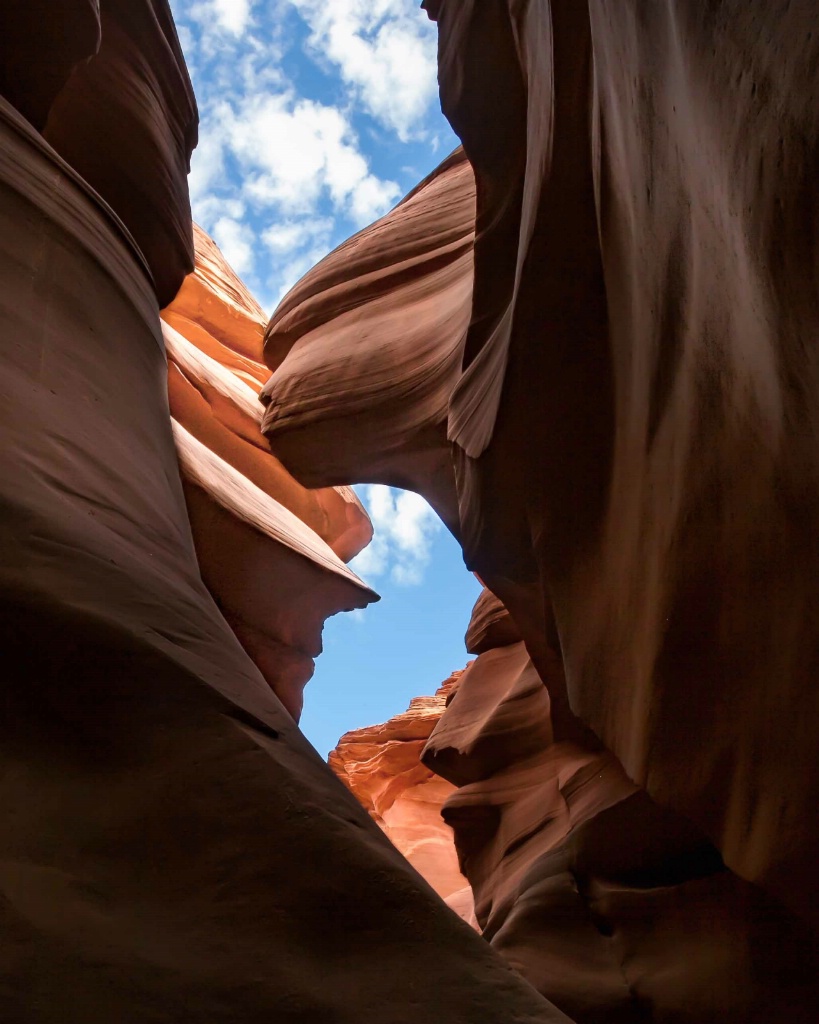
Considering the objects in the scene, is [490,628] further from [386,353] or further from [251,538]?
[251,538]

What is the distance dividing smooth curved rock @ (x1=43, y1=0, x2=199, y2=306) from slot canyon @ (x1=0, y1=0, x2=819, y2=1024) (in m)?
0.01

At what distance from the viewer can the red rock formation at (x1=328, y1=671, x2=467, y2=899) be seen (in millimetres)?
8344

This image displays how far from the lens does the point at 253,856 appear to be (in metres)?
1.22

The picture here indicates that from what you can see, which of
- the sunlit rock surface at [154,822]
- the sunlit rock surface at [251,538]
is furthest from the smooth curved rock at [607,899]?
the sunlit rock surface at [154,822]

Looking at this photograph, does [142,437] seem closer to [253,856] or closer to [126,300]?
[126,300]

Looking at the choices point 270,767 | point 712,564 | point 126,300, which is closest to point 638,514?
point 712,564

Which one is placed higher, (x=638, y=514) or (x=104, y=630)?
(x=104, y=630)

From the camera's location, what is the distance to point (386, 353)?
13.5 ft

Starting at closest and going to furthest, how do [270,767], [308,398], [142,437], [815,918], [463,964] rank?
[463,964] < [270,767] < [815,918] < [142,437] < [308,398]

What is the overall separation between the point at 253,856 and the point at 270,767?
6.6 inches

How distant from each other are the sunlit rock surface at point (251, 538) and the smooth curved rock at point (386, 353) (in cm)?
40

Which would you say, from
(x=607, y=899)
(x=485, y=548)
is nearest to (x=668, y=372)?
(x=485, y=548)

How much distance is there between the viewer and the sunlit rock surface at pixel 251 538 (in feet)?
10.8

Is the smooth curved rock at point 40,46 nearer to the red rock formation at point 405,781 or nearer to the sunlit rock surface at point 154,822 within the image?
the sunlit rock surface at point 154,822
